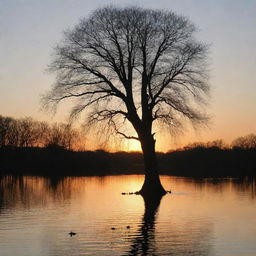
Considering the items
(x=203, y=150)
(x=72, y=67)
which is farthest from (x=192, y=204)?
(x=203, y=150)

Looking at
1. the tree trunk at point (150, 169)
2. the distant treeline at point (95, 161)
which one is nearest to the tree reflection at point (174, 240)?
the tree trunk at point (150, 169)

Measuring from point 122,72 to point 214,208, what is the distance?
1385cm

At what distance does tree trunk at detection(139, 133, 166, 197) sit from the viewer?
3666 centimetres

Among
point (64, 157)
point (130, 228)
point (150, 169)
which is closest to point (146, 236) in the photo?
point (130, 228)

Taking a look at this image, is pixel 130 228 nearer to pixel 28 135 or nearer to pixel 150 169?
pixel 150 169

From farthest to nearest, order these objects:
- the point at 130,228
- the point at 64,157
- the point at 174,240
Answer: the point at 64,157
the point at 130,228
the point at 174,240

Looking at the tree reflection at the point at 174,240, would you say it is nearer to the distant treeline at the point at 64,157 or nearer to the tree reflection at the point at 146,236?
the tree reflection at the point at 146,236

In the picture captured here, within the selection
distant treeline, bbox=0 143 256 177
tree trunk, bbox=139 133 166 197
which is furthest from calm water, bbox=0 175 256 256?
distant treeline, bbox=0 143 256 177

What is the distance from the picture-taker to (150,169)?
36.9m

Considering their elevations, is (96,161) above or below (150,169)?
above

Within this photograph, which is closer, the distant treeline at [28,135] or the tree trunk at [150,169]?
the tree trunk at [150,169]

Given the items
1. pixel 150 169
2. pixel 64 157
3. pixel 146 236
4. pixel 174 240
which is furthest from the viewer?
pixel 64 157

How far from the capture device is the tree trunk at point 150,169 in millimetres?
36656

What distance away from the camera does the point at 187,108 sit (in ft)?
117
